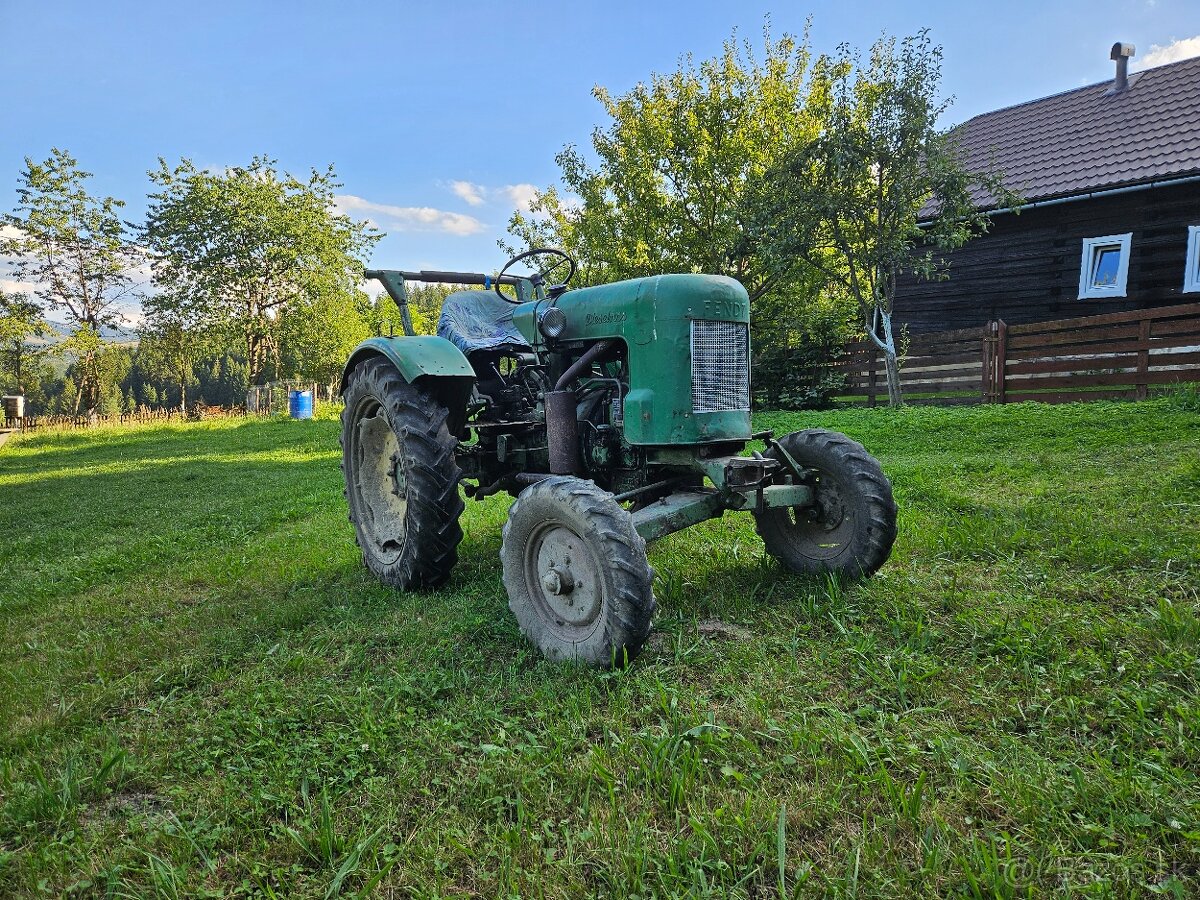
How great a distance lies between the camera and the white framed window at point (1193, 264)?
1114cm

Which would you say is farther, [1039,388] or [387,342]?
[1039,388]

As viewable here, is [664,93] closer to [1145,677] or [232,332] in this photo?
[1145,677]

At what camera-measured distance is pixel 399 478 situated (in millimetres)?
3965

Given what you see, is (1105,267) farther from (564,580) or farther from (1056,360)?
(564,580)

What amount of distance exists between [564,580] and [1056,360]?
1015cm

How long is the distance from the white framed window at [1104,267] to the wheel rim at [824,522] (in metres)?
11.9

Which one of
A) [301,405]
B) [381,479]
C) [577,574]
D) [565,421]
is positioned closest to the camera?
[577,574]

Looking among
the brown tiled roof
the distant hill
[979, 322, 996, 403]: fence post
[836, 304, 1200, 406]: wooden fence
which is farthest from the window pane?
the distant hill

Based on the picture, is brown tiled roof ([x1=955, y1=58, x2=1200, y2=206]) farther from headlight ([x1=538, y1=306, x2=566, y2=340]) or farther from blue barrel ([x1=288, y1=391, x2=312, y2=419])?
blue barrel ([x1=288, y1=391, x2=312, y2=419])

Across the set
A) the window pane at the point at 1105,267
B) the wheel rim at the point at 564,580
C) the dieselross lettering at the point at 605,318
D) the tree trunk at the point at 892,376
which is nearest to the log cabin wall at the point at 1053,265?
the window pane at the point at 1105,267

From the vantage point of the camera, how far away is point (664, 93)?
16484mm

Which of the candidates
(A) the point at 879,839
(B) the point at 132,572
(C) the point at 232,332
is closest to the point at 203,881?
(A) the point at 879,839

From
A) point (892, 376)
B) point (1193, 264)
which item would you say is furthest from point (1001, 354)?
point (1193, 264)

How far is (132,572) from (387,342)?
2396 millimetres
